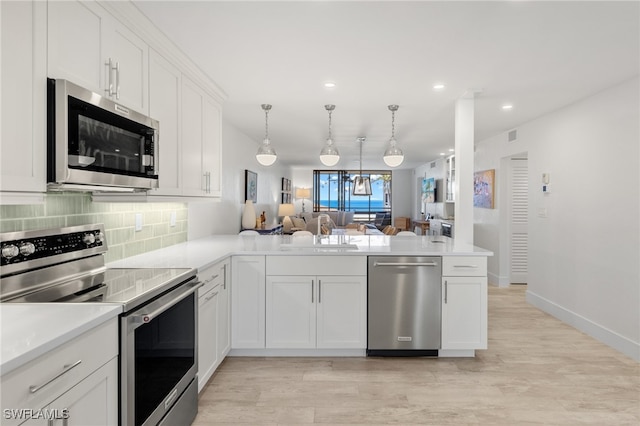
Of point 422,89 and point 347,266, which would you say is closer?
point 347,266

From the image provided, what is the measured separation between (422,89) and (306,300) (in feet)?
7.21

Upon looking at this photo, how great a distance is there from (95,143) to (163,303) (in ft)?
2.64

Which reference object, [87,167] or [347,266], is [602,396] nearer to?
[347,266]

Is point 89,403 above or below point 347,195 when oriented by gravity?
below

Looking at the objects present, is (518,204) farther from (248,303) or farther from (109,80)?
(109,80)

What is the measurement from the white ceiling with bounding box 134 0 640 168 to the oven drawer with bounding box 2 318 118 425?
68.6 inches

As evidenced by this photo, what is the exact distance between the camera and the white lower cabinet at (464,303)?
310 centimetres

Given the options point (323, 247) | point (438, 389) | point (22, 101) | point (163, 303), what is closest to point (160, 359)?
point (163, 303)

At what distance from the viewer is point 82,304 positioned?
4.84 ft

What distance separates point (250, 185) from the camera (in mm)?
6520

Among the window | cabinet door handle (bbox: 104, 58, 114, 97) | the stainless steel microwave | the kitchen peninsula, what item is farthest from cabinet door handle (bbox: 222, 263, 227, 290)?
the window

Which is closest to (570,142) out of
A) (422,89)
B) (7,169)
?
(422,89)

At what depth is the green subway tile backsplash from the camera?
→ 5.83ft

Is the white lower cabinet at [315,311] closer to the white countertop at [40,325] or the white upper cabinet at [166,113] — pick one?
the white upper cabinet at [166,113]
